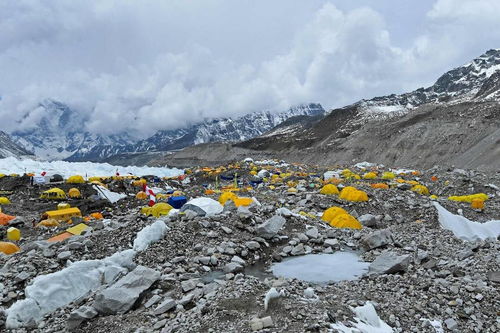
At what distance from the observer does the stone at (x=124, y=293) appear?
609 cm

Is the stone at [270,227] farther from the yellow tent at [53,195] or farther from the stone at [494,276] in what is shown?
the yellow tent at [53,195]

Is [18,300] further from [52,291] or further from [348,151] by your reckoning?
[348,151]

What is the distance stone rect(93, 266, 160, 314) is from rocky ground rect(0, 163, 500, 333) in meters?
0.02

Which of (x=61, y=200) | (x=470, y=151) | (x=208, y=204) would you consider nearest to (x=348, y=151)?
(x=470, y=151)

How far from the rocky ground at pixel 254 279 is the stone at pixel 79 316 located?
0.01m

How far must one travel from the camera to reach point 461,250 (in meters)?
8.96

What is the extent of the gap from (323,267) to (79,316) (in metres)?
4.87

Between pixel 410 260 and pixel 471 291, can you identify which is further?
pixel 410 260

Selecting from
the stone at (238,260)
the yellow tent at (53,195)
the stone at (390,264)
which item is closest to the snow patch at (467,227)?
the stone at (390,264)

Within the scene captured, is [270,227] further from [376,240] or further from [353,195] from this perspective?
[353,195]

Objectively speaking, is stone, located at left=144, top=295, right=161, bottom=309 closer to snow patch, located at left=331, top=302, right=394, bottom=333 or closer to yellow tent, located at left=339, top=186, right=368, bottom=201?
snow patch, located at left=331, top=302, right=394, bottom=333

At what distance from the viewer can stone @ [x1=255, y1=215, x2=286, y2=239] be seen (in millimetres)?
9805

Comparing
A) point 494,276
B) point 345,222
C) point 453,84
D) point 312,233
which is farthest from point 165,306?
point 453,84

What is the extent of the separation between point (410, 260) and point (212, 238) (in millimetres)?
4349
